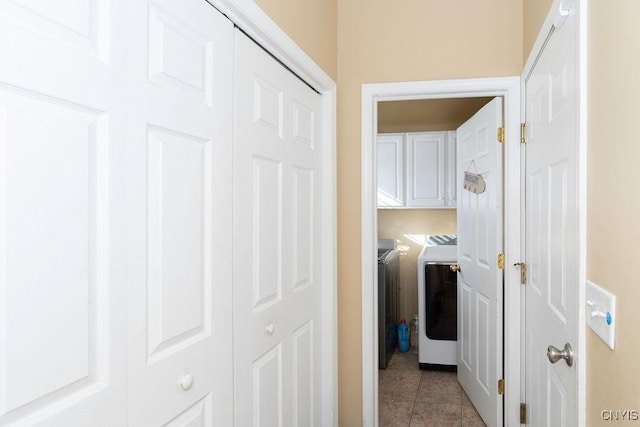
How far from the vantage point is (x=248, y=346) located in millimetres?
1500

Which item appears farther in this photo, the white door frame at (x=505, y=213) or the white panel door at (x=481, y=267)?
the white panel door at (x=481, y=267)

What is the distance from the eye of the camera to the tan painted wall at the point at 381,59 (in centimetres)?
231

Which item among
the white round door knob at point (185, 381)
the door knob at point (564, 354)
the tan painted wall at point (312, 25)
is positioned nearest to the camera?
the white round door knob at point (185, 381)

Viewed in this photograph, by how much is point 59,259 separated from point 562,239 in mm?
1399

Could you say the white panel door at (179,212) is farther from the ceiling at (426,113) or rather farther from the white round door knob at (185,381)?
the ceiling at (426,113)

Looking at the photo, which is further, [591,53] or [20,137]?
[591,53]

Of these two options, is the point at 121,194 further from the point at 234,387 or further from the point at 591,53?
the point at 591,53

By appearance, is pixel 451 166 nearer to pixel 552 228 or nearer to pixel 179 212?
pixel 552 228

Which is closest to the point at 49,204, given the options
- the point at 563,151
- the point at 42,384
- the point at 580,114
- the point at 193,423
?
the point at 42,384

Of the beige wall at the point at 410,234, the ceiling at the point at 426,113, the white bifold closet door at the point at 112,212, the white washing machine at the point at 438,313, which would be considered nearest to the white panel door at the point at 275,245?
the white bifold closet door at the point at 112,212

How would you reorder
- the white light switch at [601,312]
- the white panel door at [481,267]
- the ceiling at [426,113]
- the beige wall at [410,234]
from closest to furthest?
the white light switch at [601,312], the white panel door at [481,267], the ceiling at [426,113], the beige wall at [410,234]

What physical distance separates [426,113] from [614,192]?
3.27 m

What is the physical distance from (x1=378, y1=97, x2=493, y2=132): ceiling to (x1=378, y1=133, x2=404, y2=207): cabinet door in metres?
0.15

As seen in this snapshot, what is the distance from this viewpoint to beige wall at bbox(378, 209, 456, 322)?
15.4 feet
